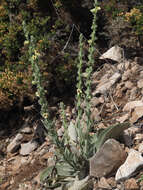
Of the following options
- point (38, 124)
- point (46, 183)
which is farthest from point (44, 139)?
point (46, 183)

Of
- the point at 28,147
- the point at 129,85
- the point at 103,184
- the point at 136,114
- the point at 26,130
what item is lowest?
the point at 103,184

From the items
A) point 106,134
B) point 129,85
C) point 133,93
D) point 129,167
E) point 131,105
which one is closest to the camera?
point 129,167

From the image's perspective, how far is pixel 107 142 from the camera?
112 inches

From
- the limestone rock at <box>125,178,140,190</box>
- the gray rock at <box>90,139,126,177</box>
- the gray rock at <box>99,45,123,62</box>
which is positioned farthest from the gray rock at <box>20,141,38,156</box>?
the gray rock at <box>99,45,123,62</box>

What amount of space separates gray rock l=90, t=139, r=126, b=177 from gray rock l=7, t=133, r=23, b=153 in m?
1.92

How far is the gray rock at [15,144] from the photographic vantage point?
14.4ft

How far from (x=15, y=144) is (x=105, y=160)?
2061 millimetres

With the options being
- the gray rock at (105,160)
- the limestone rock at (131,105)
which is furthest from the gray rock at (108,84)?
the gray rock at (105,160)

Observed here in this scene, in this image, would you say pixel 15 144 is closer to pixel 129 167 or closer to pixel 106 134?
pixel 106 134

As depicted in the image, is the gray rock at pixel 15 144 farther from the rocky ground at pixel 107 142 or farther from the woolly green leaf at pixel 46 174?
the woolly green leaf at pixel 46 174

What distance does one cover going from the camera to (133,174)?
8.93ft

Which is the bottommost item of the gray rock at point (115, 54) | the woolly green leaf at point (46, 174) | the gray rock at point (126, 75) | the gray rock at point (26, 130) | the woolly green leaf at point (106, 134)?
the woolly green leaf at point (46, 174)

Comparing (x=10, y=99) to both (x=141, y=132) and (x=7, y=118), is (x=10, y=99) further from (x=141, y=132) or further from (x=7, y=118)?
(x=141, y=132)

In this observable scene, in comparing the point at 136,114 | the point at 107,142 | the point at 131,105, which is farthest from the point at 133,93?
the point at 107,142
